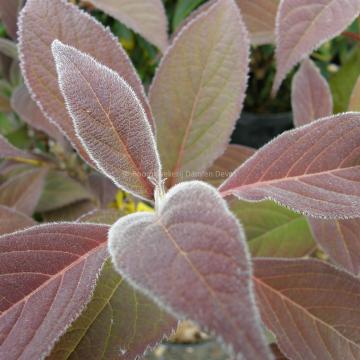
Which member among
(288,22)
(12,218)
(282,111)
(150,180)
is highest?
(288,22)

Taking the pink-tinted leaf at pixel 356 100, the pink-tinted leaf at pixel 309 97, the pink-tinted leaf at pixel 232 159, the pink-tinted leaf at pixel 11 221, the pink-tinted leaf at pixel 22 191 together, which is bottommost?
the pink-tinted leaf at pixel 22 191

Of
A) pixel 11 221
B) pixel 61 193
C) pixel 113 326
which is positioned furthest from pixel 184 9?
pixel 113 326

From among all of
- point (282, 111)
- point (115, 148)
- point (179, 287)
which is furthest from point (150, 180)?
Result: point (282, 111)

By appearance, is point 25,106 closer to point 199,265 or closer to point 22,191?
point 22,191

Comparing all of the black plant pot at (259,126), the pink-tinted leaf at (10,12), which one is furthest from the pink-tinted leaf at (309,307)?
the black plant pot at (259,126)

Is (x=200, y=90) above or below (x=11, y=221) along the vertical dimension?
above

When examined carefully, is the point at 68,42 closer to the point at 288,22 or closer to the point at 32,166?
the point at 288,22

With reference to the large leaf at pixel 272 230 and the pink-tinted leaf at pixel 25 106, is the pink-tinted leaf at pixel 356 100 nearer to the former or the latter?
the large leaf at pixel 272 230
